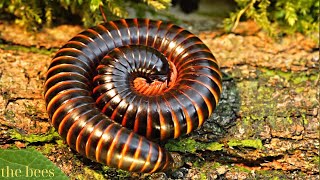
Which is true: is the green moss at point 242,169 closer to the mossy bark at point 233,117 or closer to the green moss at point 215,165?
the mossy bark at point 233,117

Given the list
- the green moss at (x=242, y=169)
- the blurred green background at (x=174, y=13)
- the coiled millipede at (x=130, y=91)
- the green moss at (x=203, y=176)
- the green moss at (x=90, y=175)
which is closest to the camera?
the coiled millipede at (x=130, y=91)

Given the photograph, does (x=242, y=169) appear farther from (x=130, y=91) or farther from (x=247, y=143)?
(x=130, y=91)

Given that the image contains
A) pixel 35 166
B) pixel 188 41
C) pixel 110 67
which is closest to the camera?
pixel 35 166

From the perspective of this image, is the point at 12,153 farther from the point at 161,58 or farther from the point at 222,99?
the point at 222,99

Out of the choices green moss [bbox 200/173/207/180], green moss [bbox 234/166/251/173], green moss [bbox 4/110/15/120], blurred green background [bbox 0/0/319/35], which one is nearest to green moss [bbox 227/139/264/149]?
green moss [bbox 234/166/251/173]

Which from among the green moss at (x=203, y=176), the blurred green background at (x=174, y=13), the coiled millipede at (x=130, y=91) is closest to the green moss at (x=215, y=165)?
the green moss at (x=203, y=176)

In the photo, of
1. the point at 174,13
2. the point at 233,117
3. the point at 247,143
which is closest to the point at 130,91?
the point at 233,117

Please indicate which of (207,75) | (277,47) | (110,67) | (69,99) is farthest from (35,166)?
(277,47)

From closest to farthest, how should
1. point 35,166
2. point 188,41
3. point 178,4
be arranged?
point 35,166, point 188,41, point 178,4
